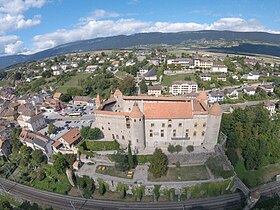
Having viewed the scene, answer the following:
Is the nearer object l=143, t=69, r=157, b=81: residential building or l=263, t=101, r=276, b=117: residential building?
l=263, t=101, r=276, b=117: residential building

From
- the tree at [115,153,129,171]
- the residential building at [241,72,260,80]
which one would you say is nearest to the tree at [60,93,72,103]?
the tree at [115,153,129,171]

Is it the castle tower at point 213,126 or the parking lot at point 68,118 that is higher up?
the castle tower at point 213,126

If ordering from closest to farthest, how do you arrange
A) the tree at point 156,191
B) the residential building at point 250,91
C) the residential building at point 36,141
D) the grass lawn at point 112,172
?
the tree at point 156,191
the grass lawn at point 112,172
the residential building at point 36,141
the residential building at point 250,91

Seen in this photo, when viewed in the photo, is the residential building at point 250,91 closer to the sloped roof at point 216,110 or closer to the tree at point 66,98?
the sloped roof at point 216,110

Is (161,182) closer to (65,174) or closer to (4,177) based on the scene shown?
(65,174)

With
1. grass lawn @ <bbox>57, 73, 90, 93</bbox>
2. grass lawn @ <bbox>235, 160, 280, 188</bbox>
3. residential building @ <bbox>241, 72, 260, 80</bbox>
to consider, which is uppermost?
residential building @ <bbox>241, 72, 260, 80</bbox>

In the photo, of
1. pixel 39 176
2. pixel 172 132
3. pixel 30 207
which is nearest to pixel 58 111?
pixel 39 176

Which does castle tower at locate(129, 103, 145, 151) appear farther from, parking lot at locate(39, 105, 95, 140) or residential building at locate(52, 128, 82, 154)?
parking lot at locate(39, 105, 95, 140)

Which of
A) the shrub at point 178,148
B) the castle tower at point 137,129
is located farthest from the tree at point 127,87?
the shrub at point 178,148
